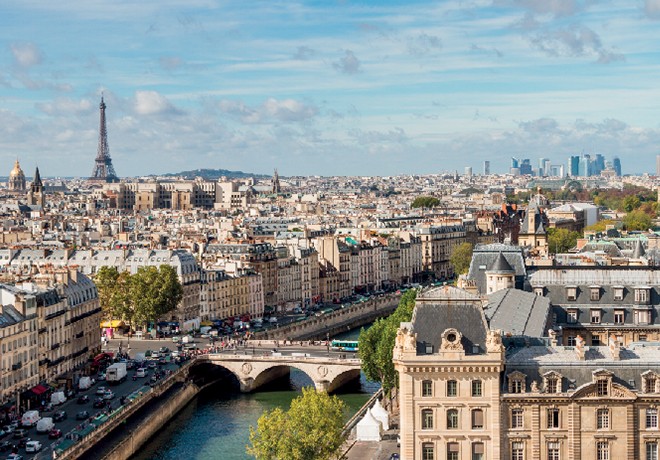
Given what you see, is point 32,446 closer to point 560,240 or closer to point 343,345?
point 343,345

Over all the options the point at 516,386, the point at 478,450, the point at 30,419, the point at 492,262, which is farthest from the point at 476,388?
the point at 30,419

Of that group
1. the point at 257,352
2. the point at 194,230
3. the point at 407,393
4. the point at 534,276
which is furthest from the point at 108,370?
the point at 194,230

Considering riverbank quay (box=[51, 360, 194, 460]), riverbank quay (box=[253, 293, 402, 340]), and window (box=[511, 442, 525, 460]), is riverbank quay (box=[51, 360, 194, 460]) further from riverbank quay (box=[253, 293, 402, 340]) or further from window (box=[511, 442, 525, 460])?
riverbank quay (box=[253, 293, 402, 340])

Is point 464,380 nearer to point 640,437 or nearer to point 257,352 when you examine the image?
point 640,437

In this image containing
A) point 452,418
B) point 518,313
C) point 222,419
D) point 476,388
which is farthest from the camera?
point 222,419

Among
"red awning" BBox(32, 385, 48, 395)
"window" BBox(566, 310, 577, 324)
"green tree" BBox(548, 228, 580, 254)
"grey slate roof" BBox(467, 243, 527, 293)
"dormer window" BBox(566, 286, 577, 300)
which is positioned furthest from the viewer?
"green tree" BBox(548, 228, 580, 254)

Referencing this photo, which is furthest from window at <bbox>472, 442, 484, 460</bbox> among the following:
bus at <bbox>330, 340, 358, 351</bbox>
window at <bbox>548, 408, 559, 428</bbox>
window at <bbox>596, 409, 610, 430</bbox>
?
bus at <bbox>330, 340, 358, 351</bbox>

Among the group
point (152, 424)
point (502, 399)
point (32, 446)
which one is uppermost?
point (502, 399)
